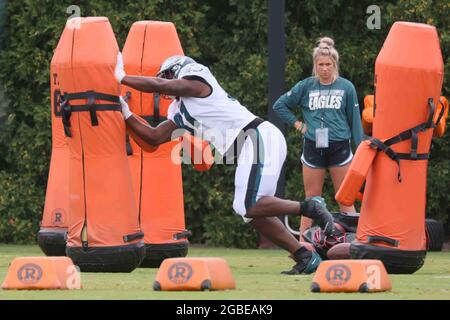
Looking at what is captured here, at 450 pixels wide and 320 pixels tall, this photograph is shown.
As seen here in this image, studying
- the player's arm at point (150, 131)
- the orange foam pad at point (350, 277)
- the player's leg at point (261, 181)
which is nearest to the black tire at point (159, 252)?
the player's arm at point (150, 131)

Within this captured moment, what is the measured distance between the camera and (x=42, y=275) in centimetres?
941

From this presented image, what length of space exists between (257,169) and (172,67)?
106 cm

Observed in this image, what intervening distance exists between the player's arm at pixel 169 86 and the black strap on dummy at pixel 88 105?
23cm

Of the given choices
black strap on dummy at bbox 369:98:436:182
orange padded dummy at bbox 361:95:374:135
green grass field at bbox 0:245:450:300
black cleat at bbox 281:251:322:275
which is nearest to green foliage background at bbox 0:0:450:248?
orange padded dummy at bbox 361:95:374:135

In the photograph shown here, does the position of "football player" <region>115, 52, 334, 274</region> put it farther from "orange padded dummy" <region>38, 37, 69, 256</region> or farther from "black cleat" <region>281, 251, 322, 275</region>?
"orange padded dummy" <region>38, 37, 69, 256</region>

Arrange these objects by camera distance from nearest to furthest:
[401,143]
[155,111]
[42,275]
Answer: [42,275], [401,143], [155,111]

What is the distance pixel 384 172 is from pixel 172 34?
2.48 metres

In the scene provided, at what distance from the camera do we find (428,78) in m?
11.1

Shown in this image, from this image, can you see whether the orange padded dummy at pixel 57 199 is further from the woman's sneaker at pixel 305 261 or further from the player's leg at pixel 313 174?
the woman's sneaker at pixel 305 261

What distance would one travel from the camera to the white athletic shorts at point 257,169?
11109mm

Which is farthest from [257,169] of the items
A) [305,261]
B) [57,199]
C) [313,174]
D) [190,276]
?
[57,199]

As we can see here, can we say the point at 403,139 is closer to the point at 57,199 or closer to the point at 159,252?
the point at 159,252
